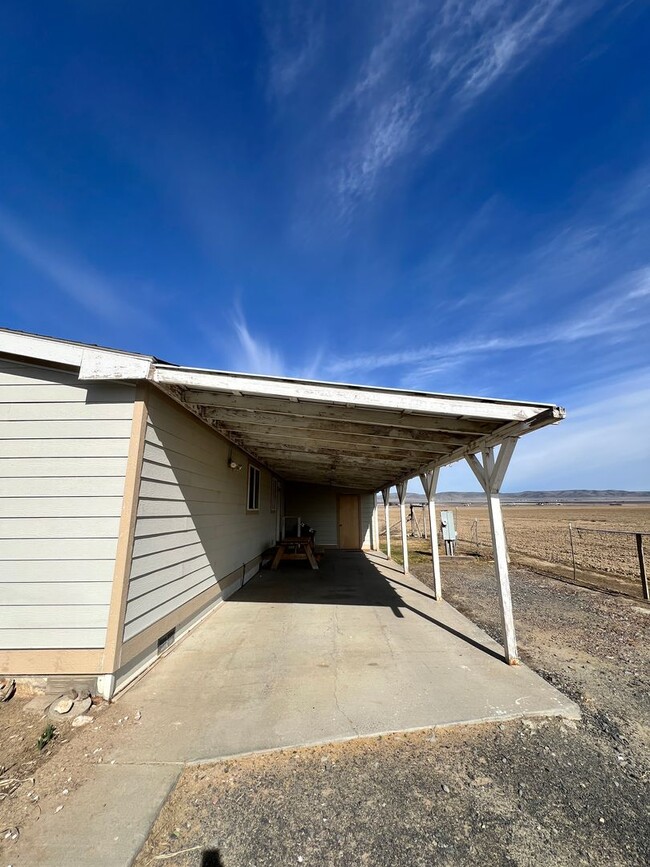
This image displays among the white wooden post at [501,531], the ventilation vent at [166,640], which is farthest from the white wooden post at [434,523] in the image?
the ventilation vent at [166,640]

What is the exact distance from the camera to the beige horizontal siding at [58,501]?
271cm

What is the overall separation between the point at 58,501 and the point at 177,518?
45.6 inches

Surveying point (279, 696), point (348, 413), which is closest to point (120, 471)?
point (348, 413)

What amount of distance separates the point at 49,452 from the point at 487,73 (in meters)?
8.36

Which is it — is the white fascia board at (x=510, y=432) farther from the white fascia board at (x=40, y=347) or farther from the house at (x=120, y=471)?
the white fascia board at (x=40, y=347)

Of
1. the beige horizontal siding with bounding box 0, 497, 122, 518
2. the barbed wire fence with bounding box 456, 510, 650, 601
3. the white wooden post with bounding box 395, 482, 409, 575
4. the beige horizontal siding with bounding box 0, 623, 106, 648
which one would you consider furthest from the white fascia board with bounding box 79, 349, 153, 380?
the barbed wire fence with bounding box 456, 510, 650, 601

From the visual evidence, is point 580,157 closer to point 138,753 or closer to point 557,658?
point 557,658

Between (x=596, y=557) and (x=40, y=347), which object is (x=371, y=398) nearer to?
(x=40, y=347)

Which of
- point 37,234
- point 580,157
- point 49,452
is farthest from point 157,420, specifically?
point 580,157

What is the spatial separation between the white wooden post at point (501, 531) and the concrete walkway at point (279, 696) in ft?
0.94

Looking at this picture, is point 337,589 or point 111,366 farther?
point 337,589

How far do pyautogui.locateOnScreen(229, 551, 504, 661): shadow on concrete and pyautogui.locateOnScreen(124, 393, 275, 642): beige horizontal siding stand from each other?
3.63 ft

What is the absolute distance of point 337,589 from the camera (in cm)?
658

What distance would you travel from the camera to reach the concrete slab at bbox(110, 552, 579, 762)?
237 cm
